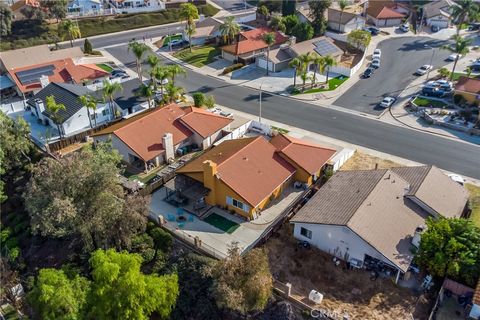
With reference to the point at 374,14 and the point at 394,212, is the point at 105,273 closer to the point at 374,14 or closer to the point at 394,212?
the point at 394,212

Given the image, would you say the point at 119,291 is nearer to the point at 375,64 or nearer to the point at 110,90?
the point at 110,90

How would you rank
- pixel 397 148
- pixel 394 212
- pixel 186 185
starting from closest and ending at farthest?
pixel 394 212 → pixel 186 185 → pixel 397 148

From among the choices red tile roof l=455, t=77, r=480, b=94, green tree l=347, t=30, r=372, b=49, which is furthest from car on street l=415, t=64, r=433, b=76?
green tree l=347, t=30, r=372, b=49

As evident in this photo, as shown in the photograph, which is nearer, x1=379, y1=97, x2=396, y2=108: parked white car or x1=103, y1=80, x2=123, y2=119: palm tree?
x1=103, y1=80, x2=123, y2=119: palm tree

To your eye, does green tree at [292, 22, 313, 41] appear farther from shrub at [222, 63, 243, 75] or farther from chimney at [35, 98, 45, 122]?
chimney at [35, 98, 45, 122]

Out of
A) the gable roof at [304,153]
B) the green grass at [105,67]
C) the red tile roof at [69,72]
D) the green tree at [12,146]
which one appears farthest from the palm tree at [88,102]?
the gable roof at [304,153]

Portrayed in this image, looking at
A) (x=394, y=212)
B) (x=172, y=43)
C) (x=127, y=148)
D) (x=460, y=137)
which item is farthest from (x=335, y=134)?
(x=172, y=43)

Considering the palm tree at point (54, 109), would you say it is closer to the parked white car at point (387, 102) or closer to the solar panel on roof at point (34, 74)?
the solar panel on roof at point (34, 74)
